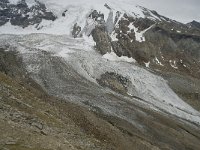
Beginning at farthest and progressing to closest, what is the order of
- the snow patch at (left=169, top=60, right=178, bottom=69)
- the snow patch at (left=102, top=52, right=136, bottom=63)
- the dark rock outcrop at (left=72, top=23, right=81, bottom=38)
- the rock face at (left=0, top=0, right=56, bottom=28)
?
1. the rock face at (left=0, top=0, right=56, bottom=28)
2. the snow patch at (left=169, top=60, right=178, bottom=69)
3. the dark rock outcrop at (left=72, top=23, right=81, bottom=38)
4. the snow patch at (left=102, top=52, right=136, bottom=63)

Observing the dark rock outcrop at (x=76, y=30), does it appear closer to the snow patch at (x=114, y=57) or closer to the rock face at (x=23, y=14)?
the rock face at (x=23, y=14)

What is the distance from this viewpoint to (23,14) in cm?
15162

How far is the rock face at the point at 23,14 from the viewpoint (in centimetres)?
14701

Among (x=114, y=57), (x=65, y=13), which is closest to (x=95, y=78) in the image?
(x=114, y=57)

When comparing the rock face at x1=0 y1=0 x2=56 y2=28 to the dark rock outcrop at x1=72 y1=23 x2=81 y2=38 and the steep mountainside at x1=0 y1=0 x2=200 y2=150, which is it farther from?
the dark rock outcrop at x1=72 y1=23 x2=81 y2=38

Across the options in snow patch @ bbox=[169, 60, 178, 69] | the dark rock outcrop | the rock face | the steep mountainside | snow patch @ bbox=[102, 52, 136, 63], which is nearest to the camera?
the steep mountainside

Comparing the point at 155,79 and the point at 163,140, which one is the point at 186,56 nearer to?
the point at 155,79

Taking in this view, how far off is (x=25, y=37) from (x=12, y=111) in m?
87.9

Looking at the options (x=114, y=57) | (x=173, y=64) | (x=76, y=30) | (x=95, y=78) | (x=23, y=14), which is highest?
(x=23, y=14)

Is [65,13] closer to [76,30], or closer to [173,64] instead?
[76,30]

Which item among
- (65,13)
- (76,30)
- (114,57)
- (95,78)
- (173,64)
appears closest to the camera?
(95,78)

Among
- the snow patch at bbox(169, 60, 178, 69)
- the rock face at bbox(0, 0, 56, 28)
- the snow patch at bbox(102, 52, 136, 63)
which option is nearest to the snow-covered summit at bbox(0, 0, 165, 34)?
the rock face at bbox(0, 0, 56, 28)

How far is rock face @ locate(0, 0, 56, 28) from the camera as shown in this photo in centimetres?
14701

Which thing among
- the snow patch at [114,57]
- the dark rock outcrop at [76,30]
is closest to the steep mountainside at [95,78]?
the snow patch at [114,57]
